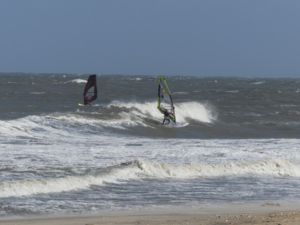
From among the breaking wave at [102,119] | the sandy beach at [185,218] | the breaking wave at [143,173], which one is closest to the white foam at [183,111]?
the breaking wave at [102,119]

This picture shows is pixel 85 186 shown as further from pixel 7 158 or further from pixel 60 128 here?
pixel 60 128

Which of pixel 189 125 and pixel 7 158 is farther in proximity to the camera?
pixel 189 125

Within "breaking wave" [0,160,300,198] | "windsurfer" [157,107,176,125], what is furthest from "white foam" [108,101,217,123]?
"breaking wave" [0,160,300,198]

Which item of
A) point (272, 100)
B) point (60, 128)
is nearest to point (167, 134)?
point (60, 128)

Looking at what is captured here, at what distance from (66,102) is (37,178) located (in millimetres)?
30075

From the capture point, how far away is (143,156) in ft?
55.3

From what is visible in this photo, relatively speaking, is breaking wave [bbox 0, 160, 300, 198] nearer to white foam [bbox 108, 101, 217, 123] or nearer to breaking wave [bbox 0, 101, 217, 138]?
breaking wave [bbox 0, 101, 217, 138]

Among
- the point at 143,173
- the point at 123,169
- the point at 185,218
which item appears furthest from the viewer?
the point at 143,173

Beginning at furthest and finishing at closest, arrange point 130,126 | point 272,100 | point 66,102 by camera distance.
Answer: point 272,100 → point 66,102 → point 130,126

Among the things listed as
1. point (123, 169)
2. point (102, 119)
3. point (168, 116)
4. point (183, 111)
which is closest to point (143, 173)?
point (123, 169)

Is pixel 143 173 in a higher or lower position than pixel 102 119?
lower

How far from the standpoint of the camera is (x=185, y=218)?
980 cm

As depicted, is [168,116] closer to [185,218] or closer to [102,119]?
[102,119]

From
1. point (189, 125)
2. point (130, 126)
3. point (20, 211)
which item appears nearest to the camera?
point (20, 211)
